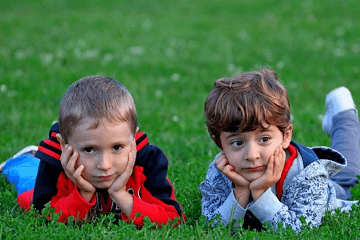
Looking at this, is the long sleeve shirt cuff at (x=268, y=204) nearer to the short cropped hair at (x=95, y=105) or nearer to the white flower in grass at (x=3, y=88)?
the short cropped hair at (x=95, y=105)

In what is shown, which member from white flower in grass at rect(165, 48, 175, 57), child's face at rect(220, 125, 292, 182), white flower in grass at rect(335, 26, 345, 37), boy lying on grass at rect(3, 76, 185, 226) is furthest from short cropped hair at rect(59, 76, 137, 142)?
white flower in grass at rect(335, 26, 345, 37)

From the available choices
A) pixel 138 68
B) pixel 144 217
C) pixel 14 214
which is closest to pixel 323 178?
pixel 144 217

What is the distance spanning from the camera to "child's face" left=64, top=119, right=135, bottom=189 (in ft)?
12.1

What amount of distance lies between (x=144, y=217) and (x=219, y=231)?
565 millimetres

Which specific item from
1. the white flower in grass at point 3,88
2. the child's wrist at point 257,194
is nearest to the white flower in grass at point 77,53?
the white flower in grass at point 3,88

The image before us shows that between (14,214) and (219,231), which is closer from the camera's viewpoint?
(219,231)

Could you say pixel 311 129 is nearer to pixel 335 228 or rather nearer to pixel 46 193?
pixel 335 228

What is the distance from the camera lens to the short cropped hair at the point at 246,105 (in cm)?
376

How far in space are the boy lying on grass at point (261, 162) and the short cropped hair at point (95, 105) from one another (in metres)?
0.67

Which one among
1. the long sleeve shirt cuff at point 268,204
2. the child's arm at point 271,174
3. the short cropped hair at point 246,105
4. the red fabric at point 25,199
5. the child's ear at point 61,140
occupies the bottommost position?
the red fabric at point 25,199

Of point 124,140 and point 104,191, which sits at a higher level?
point 124,140

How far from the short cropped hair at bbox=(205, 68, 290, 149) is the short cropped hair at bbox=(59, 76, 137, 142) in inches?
25.3

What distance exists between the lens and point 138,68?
10484mm

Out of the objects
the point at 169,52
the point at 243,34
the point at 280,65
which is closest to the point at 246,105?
the point at 280,65
